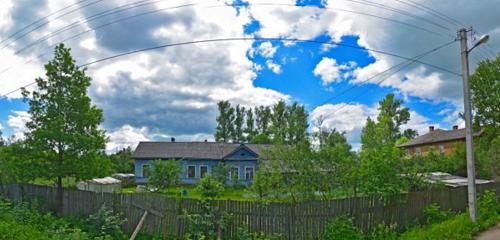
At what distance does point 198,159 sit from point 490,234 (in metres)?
33.4

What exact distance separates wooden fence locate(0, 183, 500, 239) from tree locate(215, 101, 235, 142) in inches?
2194

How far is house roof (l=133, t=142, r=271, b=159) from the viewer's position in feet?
138

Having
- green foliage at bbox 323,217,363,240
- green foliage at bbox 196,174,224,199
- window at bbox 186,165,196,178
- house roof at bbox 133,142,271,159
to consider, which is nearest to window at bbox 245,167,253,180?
house roof at bbox 133,142,271,159

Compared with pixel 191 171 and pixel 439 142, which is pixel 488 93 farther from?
pixel 191 171

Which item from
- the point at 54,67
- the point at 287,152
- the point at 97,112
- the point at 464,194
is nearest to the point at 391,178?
the point at 287,152

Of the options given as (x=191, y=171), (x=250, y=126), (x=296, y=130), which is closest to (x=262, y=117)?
(x=250, y=126)

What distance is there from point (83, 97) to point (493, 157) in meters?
23.3

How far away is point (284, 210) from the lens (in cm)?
1067

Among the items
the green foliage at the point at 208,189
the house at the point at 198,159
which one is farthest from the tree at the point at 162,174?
the green foliage at the point at 208,189

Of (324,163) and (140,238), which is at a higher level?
(324,163)

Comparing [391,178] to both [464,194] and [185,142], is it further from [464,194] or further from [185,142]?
[185,142]

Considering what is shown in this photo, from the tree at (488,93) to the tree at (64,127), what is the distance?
35627 mm

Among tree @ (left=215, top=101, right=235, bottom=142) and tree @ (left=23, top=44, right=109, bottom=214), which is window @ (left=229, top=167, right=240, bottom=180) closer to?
tree @ (left=23, top=44, right=109, bottom=214)

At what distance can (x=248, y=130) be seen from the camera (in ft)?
238
